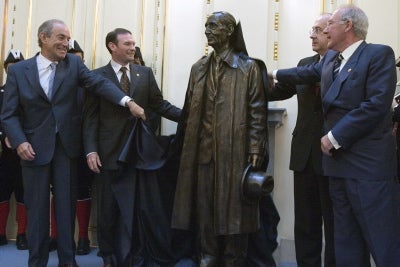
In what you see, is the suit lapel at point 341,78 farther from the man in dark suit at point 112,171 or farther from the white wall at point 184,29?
the man in dark suit at point 112,171

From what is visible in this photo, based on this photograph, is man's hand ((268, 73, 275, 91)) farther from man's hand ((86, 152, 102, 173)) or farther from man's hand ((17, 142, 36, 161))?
man's hand ((17, 142, 36, 161))

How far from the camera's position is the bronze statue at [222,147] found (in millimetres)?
2670

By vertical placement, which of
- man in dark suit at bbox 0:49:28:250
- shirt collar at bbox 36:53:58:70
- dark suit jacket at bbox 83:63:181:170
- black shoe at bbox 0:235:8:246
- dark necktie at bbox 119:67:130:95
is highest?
shirt collar at bbox 36:53:58:70

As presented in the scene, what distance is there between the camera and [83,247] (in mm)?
3527

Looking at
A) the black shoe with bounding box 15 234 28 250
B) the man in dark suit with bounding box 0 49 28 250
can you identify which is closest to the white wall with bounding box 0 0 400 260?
the man in dark suit with bounding box 0 49 28 250

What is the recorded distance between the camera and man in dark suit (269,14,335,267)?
2789 millimetres

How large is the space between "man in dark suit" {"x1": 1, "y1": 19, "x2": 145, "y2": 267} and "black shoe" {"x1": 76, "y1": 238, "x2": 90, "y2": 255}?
560 millimetres

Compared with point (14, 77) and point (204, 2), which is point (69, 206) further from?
point (204, 2)

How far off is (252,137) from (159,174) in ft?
2.70

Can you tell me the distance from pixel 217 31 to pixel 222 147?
668 millimetres

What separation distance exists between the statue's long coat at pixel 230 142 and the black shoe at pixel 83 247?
106 cm

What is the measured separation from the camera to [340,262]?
232cm

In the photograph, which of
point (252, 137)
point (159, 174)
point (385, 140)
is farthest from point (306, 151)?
point (159, 174)

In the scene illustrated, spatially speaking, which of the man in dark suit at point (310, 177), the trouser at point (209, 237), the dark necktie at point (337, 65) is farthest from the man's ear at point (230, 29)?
the trouser at point (209, 237)
